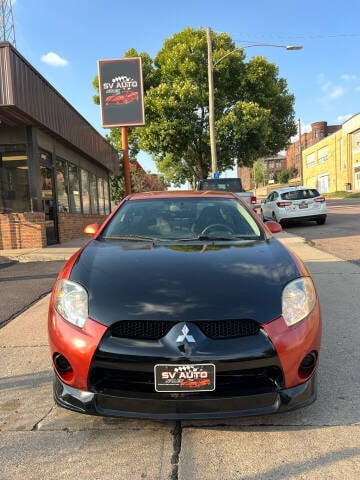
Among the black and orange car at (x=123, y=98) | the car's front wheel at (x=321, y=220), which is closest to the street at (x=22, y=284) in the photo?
the black and orange car at (x=123, y=98)

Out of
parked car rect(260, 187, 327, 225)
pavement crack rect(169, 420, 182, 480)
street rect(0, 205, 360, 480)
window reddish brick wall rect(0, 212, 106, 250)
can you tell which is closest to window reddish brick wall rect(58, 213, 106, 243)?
window reddish brick wall rect(0, 212, 106, 250)

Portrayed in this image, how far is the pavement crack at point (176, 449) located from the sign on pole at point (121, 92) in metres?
11.8

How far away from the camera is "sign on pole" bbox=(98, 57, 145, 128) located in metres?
13.3

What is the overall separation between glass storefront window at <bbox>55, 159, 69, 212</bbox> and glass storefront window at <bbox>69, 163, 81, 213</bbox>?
57 cm

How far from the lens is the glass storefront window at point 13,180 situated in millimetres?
12086

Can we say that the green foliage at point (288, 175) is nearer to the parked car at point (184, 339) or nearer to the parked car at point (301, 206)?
the parked car at point (301, 206)

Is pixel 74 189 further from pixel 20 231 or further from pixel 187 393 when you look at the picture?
pixel 187 393

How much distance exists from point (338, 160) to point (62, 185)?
50128 mm

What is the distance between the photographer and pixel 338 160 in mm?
57594

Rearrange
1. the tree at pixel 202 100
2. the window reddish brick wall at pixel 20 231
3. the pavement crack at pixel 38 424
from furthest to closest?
the tree at pixel 202 100 → the window reddish brick wall at pixel 20 231 → the pavement crack at pixel 38 424

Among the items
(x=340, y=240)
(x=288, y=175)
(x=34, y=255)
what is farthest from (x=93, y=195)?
(x=288, y=175)

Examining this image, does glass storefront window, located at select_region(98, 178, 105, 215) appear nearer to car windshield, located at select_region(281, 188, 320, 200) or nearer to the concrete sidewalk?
car windshield, located at select_region(281, 188, 320, 200)

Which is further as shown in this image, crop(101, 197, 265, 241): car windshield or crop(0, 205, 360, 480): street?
crop(101, 197, 265, 241): car windshield

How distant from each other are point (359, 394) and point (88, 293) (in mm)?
2034
